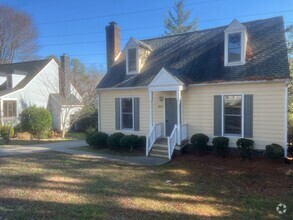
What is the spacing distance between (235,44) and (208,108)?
10.8 ft

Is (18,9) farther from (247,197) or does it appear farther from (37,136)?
(247,197)

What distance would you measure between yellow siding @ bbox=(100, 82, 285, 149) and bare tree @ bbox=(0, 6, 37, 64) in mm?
29295

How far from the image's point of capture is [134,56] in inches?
575

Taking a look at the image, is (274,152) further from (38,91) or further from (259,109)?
(38,91)

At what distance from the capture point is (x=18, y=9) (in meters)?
39.1

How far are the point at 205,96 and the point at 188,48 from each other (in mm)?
3787

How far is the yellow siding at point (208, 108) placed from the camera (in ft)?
34.0

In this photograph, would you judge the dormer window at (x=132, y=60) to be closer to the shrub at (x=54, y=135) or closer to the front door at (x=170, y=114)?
the front door at (x=170, y=114)

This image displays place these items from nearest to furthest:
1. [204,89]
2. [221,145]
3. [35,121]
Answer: [221,145] → [204,89] → [35,121]

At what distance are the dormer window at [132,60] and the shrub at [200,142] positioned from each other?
5.52 m

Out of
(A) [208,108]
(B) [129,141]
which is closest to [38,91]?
(B) [129,141]

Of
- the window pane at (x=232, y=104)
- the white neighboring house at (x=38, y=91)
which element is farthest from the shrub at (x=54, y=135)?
the window pane at (x=232, y=104)

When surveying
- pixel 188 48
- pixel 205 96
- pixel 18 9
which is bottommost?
pixel 205 96

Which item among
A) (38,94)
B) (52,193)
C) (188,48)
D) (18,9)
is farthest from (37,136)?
(18,9)
